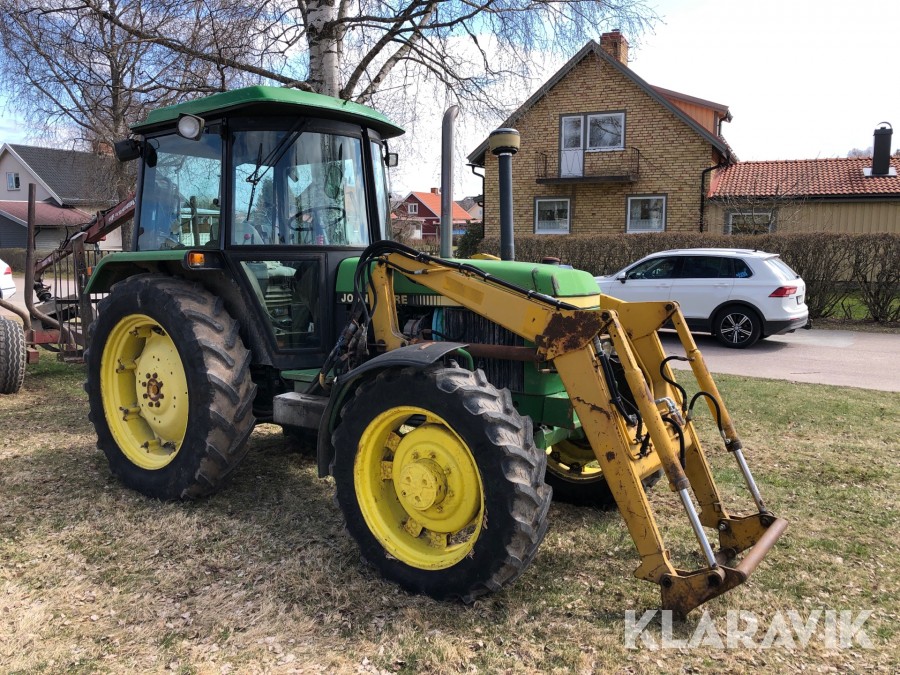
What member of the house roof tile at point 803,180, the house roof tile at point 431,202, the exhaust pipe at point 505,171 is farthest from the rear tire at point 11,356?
the house roof tile at point 431,202

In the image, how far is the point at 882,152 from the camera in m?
21.0

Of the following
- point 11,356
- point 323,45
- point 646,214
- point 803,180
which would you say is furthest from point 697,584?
point 803,180

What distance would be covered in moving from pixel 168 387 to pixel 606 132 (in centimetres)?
1984

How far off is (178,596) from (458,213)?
5874 centimetres

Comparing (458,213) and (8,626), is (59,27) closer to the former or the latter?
(8,626)

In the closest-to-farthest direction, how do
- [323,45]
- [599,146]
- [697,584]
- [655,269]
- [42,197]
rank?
[697,584] → [323,45] → [655,269] → [599,146] → [42,197]

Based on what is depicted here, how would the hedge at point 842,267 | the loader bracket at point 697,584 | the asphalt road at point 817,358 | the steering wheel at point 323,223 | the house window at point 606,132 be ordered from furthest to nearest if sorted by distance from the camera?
the house window at point 606,132, the hedge at point 842,267, the asphalt road at point 817,358, the steering wheel at point 323,223, the loader bracket at point 697,584

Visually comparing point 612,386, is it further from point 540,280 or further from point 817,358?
point 817,358

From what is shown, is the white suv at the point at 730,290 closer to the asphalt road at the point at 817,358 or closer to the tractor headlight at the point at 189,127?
the asphalt road at the point at 817,358

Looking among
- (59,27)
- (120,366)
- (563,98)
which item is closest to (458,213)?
(563,98)

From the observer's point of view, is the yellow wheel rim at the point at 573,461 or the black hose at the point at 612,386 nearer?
the black hose at the point at 612,386

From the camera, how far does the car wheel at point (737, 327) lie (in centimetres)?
1164

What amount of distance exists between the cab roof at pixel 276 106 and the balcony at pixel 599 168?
1798 cm

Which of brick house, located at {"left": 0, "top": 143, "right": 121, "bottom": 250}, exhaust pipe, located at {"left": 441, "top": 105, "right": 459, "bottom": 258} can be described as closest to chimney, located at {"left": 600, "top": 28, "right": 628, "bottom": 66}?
exhaust pipe, located at {"left": 441, "top": 105, "right": 459, "bottom": 258}
